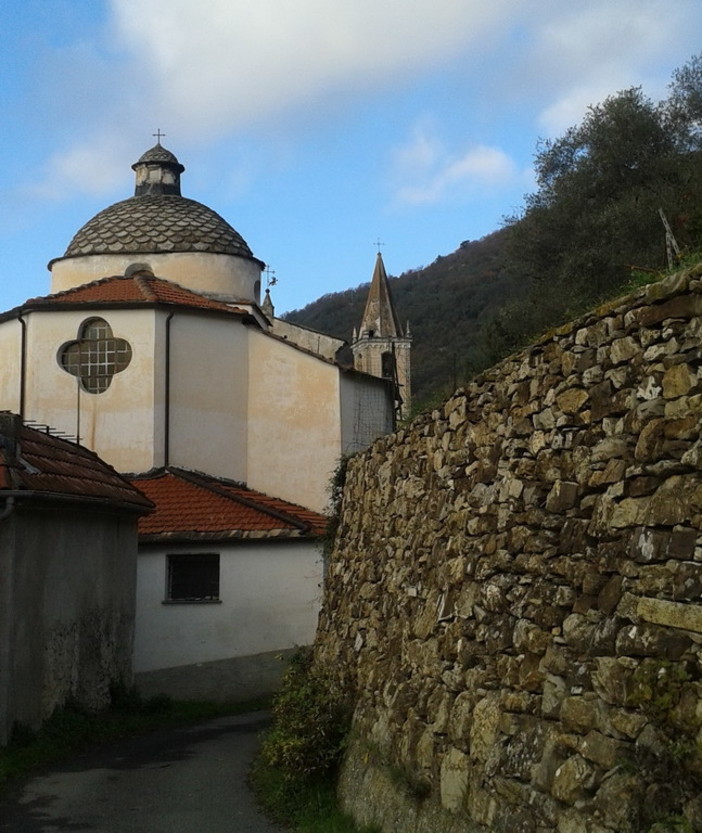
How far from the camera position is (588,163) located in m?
23.1

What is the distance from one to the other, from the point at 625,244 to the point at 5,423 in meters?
12.7

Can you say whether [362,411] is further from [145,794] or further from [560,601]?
[560,601]

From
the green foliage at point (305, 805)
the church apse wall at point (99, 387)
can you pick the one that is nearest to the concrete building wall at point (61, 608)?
the green foliage at point (305, 805)

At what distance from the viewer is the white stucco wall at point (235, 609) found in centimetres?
2048

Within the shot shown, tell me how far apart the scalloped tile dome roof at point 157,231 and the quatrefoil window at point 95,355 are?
5.11m

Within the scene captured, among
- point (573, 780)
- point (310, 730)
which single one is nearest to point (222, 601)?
point (310, 730)

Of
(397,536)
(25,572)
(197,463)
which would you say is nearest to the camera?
(397,536)

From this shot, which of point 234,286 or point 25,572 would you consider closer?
point 25,572

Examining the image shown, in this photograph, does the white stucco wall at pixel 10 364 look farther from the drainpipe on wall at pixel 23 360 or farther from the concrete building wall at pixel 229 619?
the concrete building wall at pixel 229 619

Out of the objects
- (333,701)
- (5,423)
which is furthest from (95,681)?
(333,701)

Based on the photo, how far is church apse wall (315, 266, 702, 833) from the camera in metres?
4.80

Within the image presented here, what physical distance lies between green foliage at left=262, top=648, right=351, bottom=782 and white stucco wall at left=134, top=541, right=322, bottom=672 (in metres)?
8.88

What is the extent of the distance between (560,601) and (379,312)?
189 feet

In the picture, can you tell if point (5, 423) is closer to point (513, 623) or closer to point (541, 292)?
point (513, 623)
